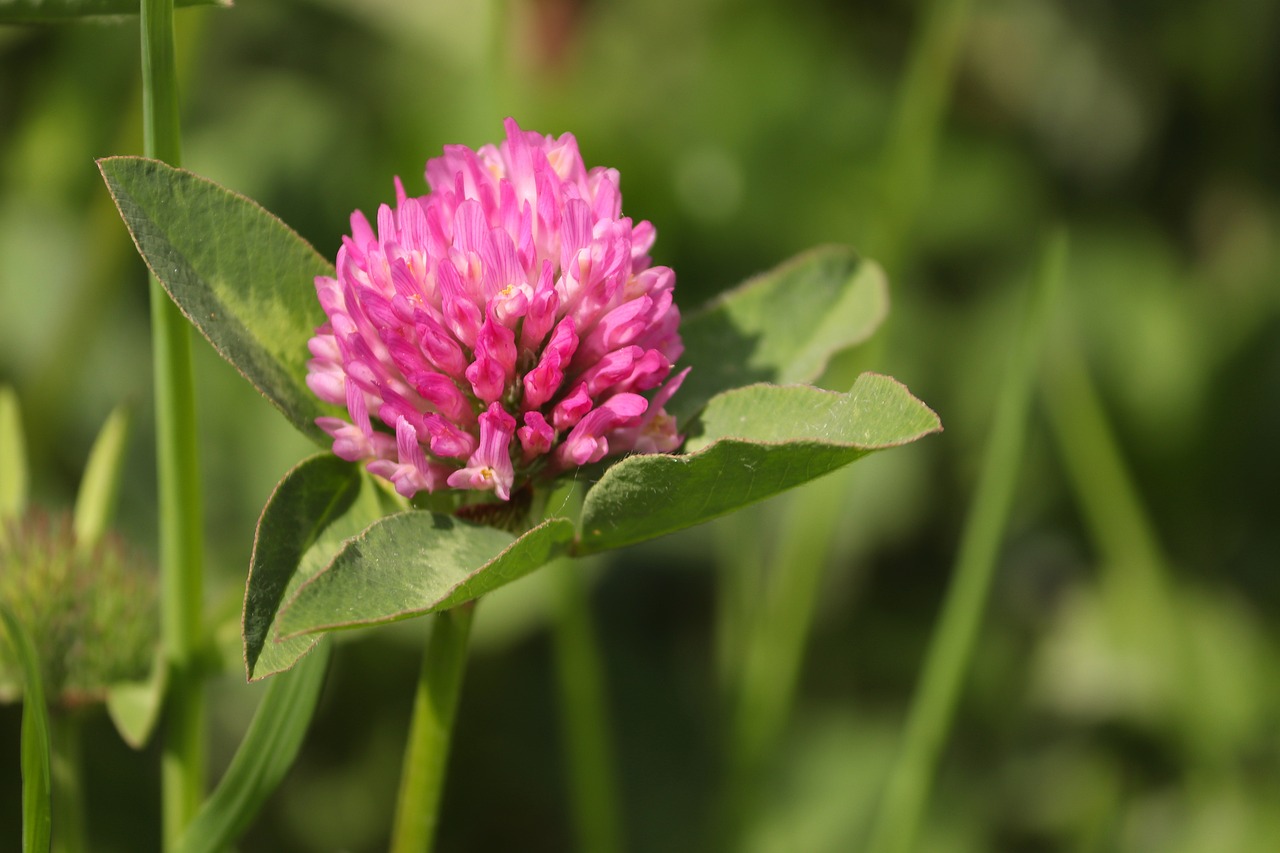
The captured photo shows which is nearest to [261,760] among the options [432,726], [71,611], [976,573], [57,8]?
[432,726]

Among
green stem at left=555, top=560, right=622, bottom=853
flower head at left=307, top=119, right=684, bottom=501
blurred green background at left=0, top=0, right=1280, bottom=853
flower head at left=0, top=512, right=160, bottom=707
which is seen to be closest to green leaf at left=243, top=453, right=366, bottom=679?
flower head at left=307, top=119, right=684, bottom=501

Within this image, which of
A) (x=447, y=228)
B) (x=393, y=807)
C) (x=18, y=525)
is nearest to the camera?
(x=447, y=228)

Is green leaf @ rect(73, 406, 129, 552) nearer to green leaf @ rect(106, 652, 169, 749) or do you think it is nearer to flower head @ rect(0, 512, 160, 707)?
flower head @ rect(0, 512, 160, 707)

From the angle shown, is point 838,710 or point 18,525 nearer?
point 18,525

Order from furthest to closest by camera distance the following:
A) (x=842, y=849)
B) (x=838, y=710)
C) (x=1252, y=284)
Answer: (x=1252, y=284) → (x=838, y=710) → (x=842, y=849)

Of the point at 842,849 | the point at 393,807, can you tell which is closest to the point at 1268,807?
the point at 842,849

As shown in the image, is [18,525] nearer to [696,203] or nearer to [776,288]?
[776,288]

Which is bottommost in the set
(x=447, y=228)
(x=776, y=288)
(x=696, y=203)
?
(x=696, y=203)
